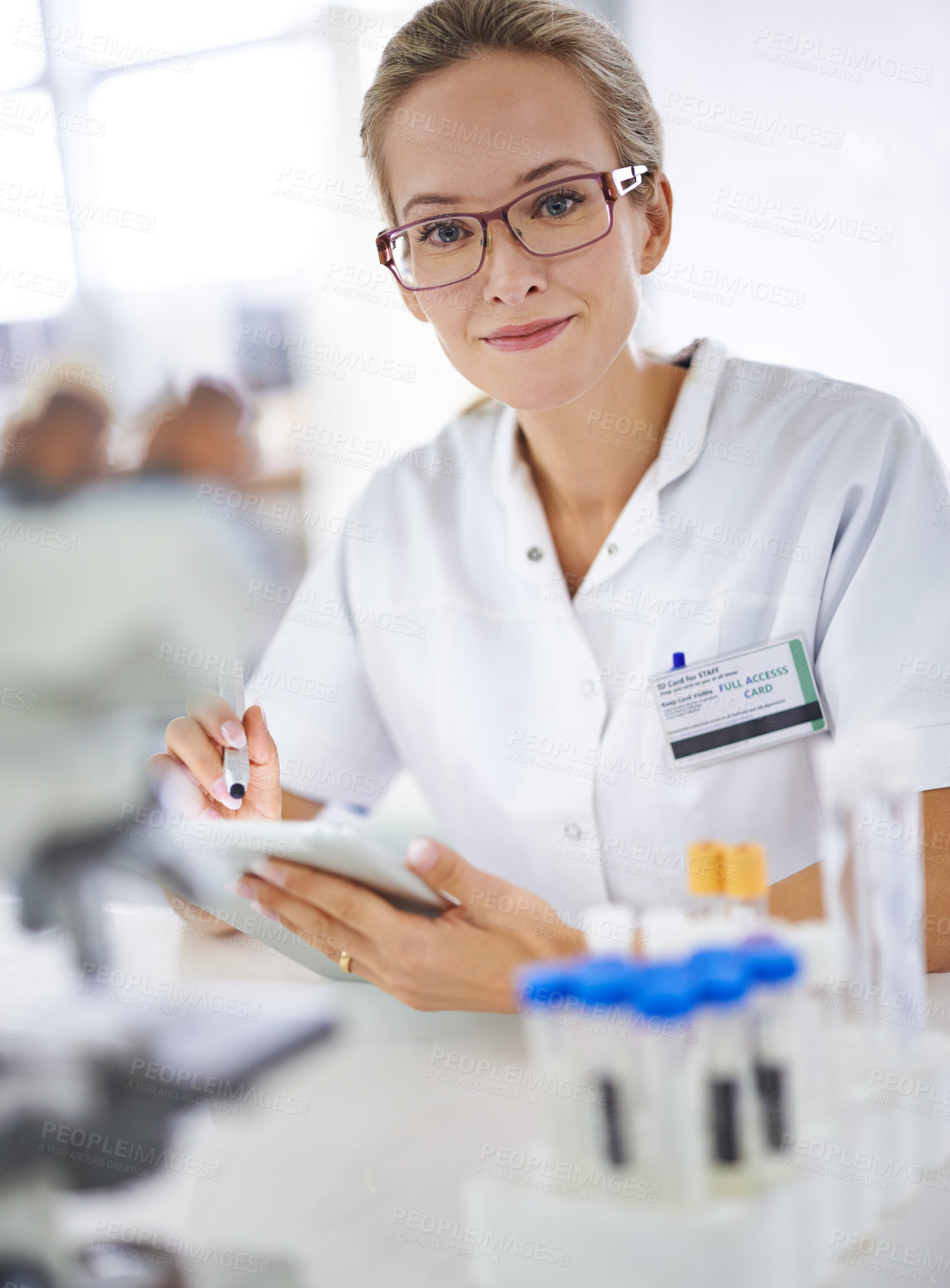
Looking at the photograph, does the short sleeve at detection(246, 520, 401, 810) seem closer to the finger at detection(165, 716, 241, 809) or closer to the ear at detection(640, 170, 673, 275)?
the finger at detection(165, 716, 241, 809)

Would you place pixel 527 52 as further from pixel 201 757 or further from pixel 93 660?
pixel 93 660

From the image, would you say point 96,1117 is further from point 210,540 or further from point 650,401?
point 210,540

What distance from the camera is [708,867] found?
71 centimetres

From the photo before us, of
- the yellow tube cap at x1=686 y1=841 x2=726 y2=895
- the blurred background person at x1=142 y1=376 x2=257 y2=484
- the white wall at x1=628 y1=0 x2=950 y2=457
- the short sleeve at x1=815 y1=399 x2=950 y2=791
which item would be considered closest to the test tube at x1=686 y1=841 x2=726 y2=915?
the yellow tube cap at x1=686 y1=841 x2=726 y2=895

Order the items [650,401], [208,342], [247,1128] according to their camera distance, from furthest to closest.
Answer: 1. [208,342]
2. [650,401]
3. [247,1128]

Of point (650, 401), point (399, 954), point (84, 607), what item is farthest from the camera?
point (84, 607)

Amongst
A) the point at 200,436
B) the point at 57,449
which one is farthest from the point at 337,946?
the point at 200,436

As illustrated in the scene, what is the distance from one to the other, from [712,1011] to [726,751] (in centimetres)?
64

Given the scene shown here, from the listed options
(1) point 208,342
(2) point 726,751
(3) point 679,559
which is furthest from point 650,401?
(1) point 208,342

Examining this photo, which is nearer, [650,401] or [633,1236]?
[633,1236]

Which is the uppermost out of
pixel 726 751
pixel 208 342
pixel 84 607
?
pixel 208 342

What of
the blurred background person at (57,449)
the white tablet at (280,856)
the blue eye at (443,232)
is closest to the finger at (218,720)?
the white tablet at (280,856)

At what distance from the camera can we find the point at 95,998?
48.9 inches

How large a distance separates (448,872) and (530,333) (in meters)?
0.61
